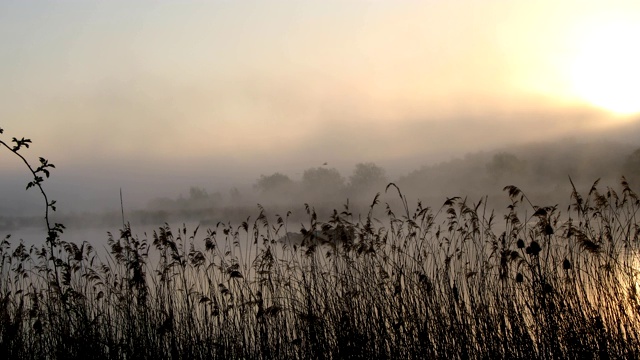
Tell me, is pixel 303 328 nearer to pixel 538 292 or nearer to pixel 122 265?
pixel 538 292

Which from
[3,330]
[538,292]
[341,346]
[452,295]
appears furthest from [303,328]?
[3,330]

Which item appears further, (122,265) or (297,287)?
(122,265)

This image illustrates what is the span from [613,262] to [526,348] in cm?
148

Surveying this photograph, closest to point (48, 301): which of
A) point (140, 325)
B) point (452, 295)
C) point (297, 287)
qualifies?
point (140, 325)

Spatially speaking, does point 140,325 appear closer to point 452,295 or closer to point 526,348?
point 452,295

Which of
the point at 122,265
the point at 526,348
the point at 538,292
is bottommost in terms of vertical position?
the point at 526,348

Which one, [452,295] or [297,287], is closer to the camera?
[452,295]

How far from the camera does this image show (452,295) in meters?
4.99

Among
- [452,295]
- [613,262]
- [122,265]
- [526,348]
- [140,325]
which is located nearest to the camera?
[526,348]

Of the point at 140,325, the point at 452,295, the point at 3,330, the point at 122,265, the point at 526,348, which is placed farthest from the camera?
the point at 122,265

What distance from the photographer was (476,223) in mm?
5395

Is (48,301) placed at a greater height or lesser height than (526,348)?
greater

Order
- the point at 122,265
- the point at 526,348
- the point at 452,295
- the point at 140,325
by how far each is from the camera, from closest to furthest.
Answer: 1. the point at 526,348
2. the point at 452,295
3. the point at 140,325
4. the point at 122,265

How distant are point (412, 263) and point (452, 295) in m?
0.73
